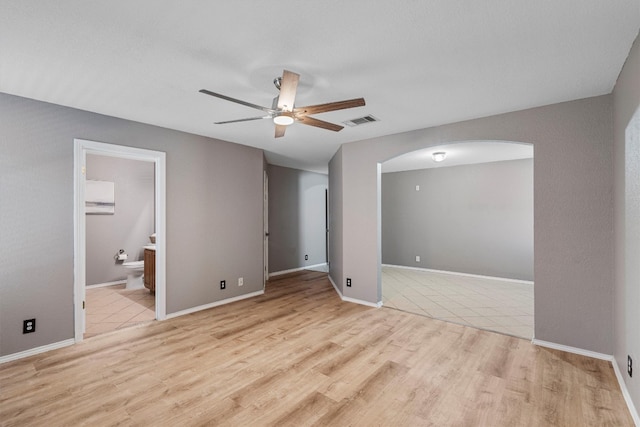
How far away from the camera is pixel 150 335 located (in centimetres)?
312

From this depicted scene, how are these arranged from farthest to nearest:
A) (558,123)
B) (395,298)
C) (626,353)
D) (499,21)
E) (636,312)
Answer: (395,298), (558,123), (626,353), (636,312), (499,21)

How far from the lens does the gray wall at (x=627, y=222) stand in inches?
71.0

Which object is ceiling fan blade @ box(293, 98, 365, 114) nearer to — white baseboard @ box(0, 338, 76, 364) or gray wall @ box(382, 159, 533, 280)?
white baseboard @ box(0, 338, 76, 364)

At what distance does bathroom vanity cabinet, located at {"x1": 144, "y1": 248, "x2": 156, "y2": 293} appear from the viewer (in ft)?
15.1

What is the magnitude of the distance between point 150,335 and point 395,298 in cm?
341

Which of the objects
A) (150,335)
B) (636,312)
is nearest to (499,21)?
(636,312)

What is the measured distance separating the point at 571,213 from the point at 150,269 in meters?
5.71

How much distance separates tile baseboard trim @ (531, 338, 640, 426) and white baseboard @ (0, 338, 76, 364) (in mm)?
4701

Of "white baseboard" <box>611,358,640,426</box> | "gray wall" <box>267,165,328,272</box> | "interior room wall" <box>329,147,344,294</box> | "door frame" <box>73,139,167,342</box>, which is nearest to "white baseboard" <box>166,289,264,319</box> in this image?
"door frame" <box>73,139,167,342</box>

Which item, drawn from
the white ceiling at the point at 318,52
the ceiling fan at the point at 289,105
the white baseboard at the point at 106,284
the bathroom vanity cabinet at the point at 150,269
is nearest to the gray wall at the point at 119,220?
the white baseboard at the point at 106,284

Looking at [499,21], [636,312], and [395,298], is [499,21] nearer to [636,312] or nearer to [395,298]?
[636,312]

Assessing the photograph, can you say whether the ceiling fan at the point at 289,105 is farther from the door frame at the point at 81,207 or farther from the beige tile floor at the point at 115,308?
the beige tile floor at the point at 115,308

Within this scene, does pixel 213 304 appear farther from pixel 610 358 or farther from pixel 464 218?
pixel 464 218

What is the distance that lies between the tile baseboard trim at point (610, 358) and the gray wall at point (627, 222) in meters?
0.06
